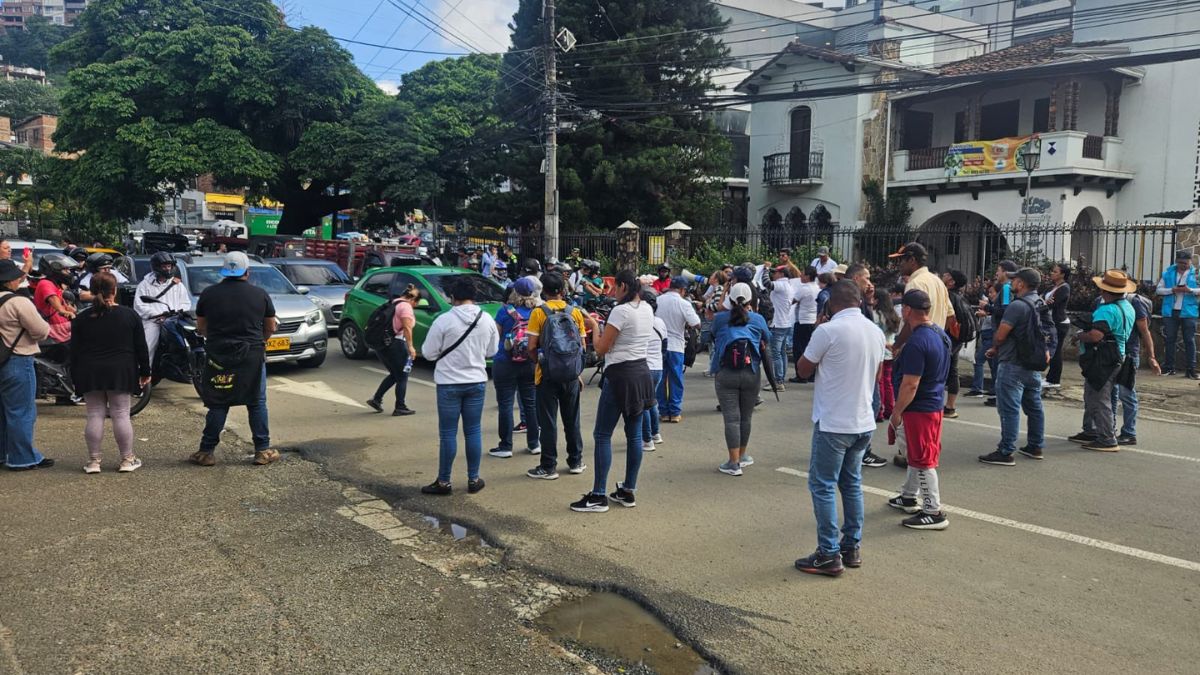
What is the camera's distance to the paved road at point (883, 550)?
415 cm

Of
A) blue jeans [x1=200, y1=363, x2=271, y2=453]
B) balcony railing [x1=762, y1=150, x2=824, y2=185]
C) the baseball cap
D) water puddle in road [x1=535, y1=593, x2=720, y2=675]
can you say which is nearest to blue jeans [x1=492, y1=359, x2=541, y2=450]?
blue jeans [x1=200, y1=363, x2=271, y2=453]

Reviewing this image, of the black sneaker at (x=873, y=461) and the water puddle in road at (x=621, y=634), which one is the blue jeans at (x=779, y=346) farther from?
the water puddle in road at (x=621, y=634)

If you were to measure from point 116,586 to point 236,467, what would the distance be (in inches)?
104

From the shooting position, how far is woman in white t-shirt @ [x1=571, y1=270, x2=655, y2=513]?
Answer: 19.6ft

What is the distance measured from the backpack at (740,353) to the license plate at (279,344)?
7.44 meters

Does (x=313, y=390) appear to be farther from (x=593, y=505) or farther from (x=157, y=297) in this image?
(x=593, y=505)

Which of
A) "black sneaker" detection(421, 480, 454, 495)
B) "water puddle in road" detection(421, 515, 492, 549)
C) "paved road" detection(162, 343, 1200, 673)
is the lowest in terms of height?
"water puddle in road" detection(421, 515, 492, 549)

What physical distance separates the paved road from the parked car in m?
7.64

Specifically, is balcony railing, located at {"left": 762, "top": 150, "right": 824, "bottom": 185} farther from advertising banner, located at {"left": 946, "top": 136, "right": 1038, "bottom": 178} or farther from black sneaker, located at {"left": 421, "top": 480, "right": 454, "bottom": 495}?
black sneaker, located at {"left": 421, "top": 480, "right": 454, "bottom": 495}

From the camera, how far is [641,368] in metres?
6.07

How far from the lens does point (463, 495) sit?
21.5 ft

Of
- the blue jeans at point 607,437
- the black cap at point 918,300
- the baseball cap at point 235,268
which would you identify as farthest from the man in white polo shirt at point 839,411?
the baseball cap at point 235,268

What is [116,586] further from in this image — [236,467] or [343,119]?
[343,119]

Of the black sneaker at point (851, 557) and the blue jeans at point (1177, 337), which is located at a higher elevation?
the blue jeans at point (1177, 337)
